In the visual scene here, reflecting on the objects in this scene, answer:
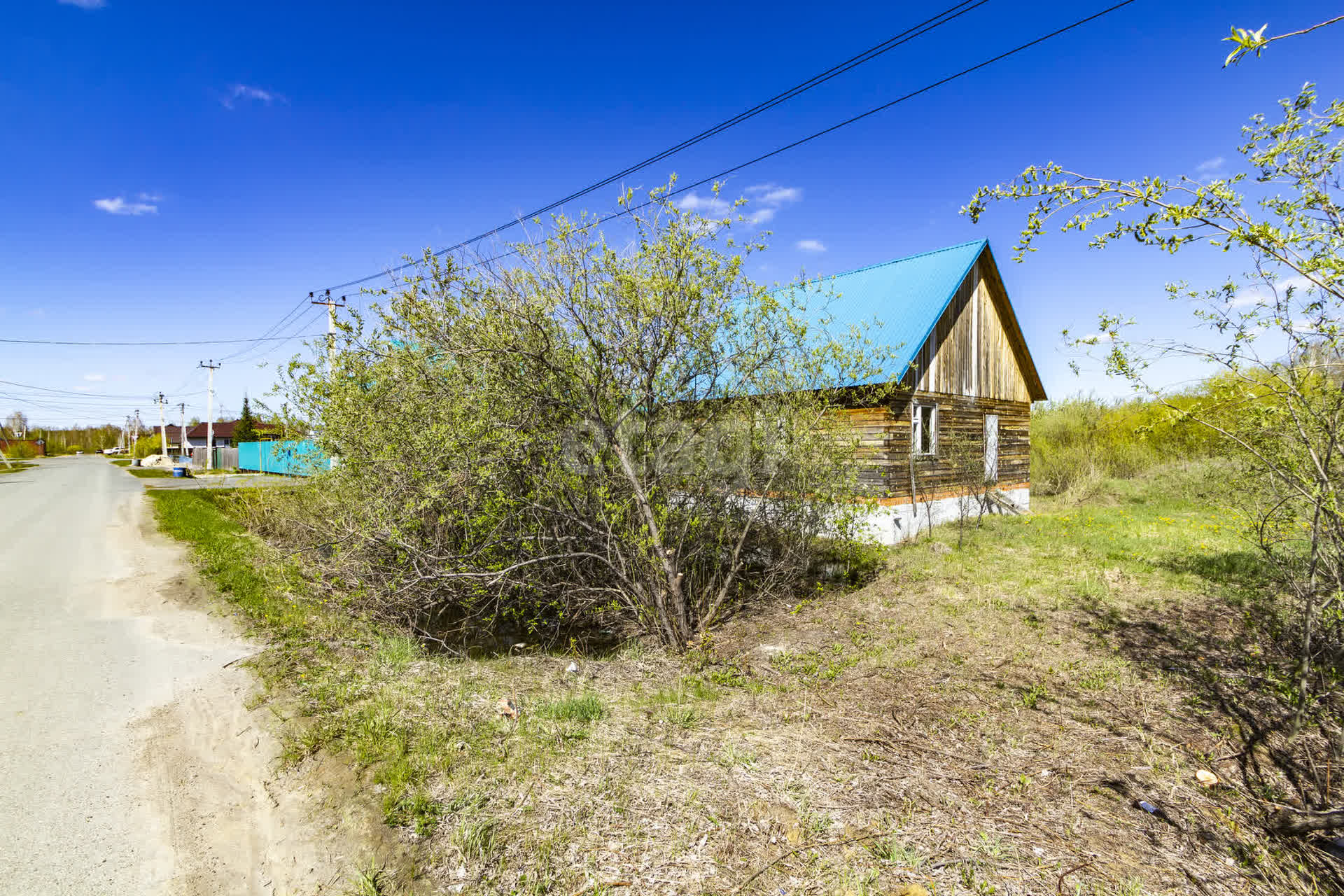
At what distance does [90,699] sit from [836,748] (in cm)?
613

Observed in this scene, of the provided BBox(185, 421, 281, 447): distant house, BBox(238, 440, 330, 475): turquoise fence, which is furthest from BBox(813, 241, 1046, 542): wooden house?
BBox(185, 421, 281, 447): distant house

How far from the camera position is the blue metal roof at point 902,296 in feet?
39.9

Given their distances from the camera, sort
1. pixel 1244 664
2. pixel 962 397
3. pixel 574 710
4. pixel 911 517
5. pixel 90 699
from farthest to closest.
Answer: pixel 962 397
pixel 911 517
pixel 1244 664
pixel 90 699
pixel 574 710

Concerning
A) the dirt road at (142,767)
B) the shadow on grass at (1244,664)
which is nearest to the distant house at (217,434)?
the dirt road at (142,767)

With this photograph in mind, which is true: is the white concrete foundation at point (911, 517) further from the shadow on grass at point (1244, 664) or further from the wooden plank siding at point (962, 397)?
the shadow on grass at point (1244, 664)

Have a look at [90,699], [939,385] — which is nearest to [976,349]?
[939,385]

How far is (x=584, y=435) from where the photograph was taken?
6223 mm

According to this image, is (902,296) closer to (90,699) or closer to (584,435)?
(584,435)

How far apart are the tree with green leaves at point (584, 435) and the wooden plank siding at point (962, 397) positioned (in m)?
4.31

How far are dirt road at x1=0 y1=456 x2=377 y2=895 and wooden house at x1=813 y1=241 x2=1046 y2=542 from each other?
9536 mm

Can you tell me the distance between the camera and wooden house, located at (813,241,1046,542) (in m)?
12.2

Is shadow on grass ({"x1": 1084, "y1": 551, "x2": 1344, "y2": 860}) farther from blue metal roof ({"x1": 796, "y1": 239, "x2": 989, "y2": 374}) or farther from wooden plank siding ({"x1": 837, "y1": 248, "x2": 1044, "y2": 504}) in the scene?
blue metal roof ({"x1": 796, "y1": 239, "x2": 989, "y2": 374})

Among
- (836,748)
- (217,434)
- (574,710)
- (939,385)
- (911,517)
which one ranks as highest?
(217,434)

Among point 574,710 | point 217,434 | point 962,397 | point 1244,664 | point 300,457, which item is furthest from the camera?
point 217,434
